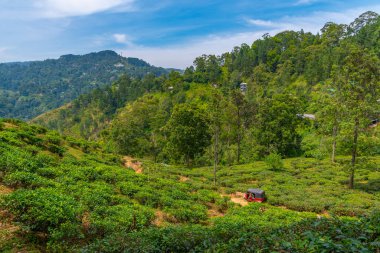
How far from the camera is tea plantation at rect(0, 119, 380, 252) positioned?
20.2ft

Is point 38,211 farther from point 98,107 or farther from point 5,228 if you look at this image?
point 98,107

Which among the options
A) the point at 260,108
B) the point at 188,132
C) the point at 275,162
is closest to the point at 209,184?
the point at 275,162

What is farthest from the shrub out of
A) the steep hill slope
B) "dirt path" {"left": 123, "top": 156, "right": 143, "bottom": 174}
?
the steep hill slope

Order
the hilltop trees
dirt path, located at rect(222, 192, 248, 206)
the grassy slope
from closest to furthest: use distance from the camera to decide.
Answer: the grassy slope, dirt path, located at rect(222, 192, 248, 206), the hilltop trees

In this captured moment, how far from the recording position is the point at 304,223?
7.23 m

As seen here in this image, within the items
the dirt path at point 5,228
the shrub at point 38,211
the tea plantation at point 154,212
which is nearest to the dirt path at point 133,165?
the tea plantation at point 154,212

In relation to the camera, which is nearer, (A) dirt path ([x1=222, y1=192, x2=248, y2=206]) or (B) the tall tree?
(A) dirt path ([x1=222, y1=192, x2=248, y2=206])

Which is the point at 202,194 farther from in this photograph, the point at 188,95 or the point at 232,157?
the point at 188,95

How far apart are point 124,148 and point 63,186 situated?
35.2 meters

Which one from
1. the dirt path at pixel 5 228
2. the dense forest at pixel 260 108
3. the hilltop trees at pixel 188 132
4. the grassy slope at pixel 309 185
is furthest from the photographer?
the hilltop trees at pixel 188 132

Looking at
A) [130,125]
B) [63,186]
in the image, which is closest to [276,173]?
[63,186]

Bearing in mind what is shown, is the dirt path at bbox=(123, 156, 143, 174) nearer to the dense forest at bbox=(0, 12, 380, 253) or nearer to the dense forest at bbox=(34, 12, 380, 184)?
the dense forest at bbox=(0, 12, 380, 253)

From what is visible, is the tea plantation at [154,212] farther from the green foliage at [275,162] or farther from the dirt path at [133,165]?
the green foliage at [275,162]

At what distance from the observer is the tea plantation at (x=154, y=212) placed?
6.17m
